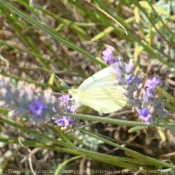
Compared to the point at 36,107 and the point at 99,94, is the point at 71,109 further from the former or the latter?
the point at 36,107

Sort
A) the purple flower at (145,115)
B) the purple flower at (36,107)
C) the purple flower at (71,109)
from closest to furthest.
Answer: the purple flower at (36,107) → the purple flower at (145,115) → the purple flower at (71,109)

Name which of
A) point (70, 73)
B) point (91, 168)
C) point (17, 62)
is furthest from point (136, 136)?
point (17, 62)

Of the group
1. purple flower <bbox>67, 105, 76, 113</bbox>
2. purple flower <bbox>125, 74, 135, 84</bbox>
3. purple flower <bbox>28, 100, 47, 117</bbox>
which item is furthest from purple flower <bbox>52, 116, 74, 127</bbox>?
purple flower <bbox>28, 100, 47, 117</bbox>

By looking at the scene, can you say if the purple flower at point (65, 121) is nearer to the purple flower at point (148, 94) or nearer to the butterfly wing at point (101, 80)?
the butterfly wing at point (101, 80)

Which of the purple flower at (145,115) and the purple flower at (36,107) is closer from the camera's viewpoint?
the purple flower at (36,107)

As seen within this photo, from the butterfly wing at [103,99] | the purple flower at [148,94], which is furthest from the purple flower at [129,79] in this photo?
the butterfly wing at [103,99]

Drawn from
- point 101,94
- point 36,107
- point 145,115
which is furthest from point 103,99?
point 36,107
